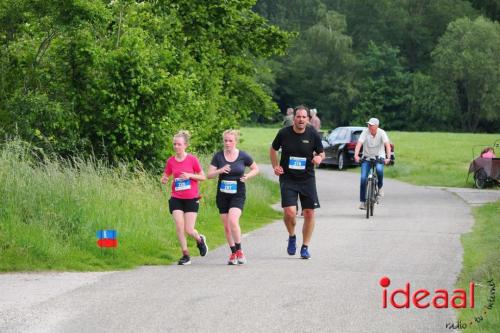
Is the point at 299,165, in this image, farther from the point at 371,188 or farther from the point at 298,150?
the point at 371,188

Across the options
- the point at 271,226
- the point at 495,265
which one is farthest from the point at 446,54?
the point at 495,265

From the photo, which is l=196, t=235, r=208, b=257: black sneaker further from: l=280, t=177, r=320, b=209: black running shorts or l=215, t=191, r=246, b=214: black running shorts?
l=280, t=177, r=320, b=209: black running shorts

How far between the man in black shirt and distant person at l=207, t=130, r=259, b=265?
60 centimetres

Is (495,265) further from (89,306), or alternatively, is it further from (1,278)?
(1,278)

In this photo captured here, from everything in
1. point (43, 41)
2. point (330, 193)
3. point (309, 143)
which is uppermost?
point (43, 41)

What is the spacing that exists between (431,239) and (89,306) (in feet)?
25.7

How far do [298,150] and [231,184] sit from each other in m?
1.05

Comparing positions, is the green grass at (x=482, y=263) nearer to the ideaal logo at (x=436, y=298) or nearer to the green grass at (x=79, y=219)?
the ideaal logo at (x=436, y=298)

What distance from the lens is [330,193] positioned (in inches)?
1114

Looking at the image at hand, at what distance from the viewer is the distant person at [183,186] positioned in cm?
1310

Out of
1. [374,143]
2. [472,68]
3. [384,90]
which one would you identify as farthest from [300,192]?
[384,90]

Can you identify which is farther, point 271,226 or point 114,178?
point 271,226

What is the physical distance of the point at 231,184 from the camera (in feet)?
43.4

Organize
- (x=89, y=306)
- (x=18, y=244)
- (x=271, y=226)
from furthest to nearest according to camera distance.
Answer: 1. (x=271, y=226)
2. (x=18, y=244)
3. (x=89, y=306)
